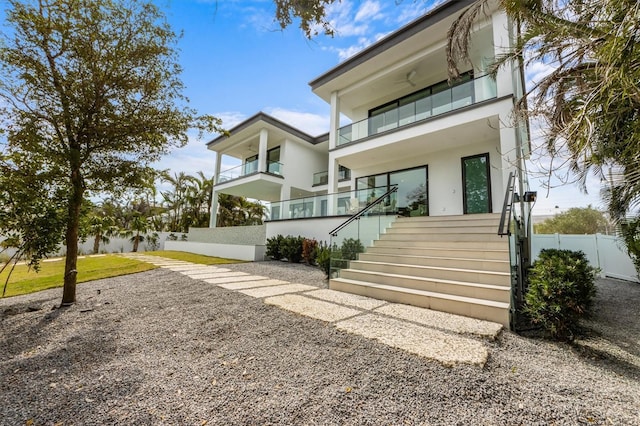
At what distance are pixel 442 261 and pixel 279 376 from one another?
4488 millimetres

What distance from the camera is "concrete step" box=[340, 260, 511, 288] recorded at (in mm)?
4809

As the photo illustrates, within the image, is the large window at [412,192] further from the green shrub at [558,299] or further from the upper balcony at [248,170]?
the upper balcony at [248,170]

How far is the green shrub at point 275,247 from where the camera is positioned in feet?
39.2

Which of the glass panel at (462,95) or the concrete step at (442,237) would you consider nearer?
the concrete step at (442,237)

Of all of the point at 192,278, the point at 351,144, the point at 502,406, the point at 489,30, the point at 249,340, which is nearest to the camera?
the point at 502,406

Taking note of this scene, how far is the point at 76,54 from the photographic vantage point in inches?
178

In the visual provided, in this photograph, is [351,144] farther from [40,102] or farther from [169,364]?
[169,364]

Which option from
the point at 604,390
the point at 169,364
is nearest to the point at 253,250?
the point at 169,364

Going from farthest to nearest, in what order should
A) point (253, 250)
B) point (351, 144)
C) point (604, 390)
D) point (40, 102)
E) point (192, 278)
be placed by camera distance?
point (253, 250) → point (351, 144) → point (192, 278) → point (40, 102) → point (604, 390)

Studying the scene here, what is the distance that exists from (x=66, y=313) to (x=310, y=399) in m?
5.04

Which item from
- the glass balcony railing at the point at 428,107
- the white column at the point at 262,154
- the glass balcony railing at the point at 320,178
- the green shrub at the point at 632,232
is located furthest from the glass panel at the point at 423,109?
the white column at the point at 262,154

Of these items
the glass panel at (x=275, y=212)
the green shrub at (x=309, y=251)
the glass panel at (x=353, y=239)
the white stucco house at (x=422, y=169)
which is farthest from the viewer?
the glass panel at (x=275, y=212)

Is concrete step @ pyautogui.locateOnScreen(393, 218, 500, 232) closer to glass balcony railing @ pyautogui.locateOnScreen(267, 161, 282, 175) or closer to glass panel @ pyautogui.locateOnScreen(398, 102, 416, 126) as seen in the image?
glass panel @ pyautogui.locateOnScreen(398, 102, 416, 126)

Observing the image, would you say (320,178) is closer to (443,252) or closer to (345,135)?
(345,135)
